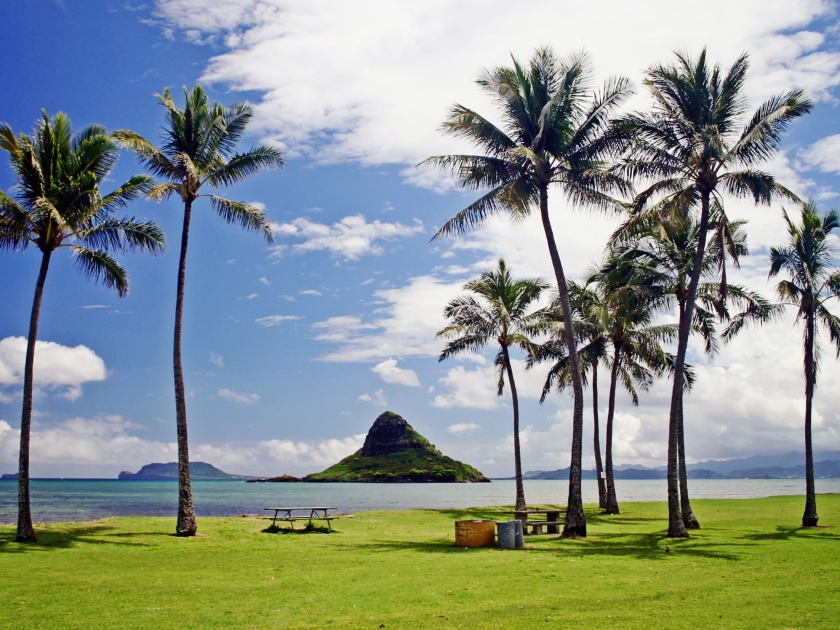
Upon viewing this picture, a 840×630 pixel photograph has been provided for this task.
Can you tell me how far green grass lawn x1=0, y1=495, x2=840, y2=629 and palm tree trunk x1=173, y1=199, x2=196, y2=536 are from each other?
918 millimetres

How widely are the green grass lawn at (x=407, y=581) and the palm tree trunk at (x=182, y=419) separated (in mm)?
918

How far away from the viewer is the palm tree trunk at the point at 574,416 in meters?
20.9

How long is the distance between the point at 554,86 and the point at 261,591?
17943 mm

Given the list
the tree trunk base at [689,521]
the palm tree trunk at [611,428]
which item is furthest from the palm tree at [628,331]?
the tree trunk base at [689,521]

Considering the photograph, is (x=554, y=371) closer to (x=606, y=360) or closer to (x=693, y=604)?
(x=606, y=360)

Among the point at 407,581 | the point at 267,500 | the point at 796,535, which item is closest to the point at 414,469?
the point at 267,500

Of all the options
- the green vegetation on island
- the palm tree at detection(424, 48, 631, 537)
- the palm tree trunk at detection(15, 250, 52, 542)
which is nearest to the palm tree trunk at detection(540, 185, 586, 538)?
the palm tree at detection(424, 48, 631, 537)

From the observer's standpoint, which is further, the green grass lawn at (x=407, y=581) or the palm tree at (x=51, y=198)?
the palm tree at (x=51, y=198)

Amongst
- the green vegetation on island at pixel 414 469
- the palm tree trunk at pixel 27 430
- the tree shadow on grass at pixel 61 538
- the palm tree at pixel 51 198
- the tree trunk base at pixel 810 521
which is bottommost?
the green vegetation on island at pixel 414 469

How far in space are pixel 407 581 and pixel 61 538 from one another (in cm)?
1176

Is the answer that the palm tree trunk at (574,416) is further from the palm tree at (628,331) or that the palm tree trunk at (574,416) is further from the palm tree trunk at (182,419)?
the palm tree trunk at (182,419)

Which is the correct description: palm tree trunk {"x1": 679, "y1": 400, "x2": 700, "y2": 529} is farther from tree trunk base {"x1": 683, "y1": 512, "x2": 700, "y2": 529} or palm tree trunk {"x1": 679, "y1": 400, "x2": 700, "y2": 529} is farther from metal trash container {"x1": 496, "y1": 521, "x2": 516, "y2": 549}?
metal trash container {"x1": 496, "y1": 521, "x2": 516, "y2": 549}

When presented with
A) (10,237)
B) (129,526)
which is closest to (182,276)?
(10,237)

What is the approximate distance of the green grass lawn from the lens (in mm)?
9039
